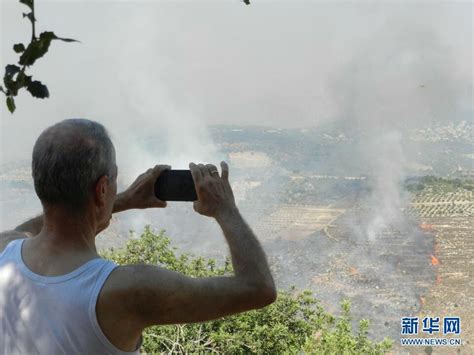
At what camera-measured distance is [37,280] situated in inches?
33.9

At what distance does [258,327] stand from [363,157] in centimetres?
4154

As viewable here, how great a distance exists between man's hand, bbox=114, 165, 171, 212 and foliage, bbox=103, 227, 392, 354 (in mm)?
7991

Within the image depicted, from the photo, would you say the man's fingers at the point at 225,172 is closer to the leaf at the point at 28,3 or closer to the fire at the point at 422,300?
the leaf at the point at 28,3

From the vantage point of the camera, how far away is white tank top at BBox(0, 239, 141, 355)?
2.70 ft

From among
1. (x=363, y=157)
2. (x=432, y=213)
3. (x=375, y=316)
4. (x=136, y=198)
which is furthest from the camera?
(x=363, y=157)

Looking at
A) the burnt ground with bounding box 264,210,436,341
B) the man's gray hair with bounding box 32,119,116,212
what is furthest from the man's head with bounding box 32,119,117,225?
the burnt ground with bounding box 264,210,436,341

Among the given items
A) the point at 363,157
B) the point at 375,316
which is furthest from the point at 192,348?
the point at 363,157

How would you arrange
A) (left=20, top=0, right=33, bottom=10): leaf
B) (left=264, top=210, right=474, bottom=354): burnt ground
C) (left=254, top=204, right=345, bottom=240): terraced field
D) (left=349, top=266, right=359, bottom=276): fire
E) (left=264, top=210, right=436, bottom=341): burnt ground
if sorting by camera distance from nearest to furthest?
(left=20, top=0, right=33, bottom=10): leaf → (left=264, top=210, right=474, bottom=354): burnt ground → (left=264, top=210, right=436, bottom=341): burnt ground → (left=349, top=266, right=359, bottom=276): fire → (left=254, top=204, right=345, bottom=240): terraced field

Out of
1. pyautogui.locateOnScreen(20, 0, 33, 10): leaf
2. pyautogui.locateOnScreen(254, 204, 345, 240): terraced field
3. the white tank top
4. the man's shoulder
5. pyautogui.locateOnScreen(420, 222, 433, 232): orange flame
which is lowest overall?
pyautogui.locateOnScreen(420, 222, 433, 232): orange flame

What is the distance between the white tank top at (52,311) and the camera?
32.4 inches

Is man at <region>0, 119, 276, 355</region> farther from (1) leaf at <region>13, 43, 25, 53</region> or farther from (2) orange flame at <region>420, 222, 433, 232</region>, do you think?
(2) orange flame at <region>420, 222, 433, 232</region>

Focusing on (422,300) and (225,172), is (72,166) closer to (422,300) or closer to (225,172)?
(225,172)

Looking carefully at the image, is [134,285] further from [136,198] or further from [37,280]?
[136,198]

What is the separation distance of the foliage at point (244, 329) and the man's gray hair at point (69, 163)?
8.27 meters
